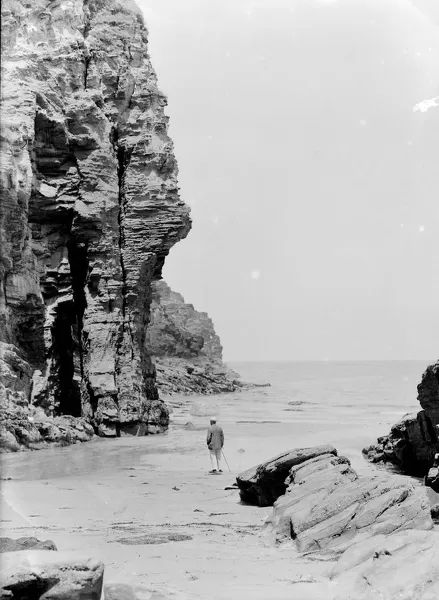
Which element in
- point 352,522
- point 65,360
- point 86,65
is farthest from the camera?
point 65,360

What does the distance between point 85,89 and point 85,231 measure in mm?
5402

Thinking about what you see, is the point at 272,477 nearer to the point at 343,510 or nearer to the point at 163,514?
the point at 163,514

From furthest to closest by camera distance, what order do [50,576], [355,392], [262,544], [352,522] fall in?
1. [355,392]
2. [262,544]
3. [352,522]
4. [50,576]

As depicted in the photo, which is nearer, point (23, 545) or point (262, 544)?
point (23, 545)

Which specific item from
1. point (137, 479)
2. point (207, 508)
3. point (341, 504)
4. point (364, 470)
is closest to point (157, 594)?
point (341, 504)

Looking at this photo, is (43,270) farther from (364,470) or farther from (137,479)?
(364,470)

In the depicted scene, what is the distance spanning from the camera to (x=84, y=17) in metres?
24.5

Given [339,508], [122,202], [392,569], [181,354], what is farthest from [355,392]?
[392,569]

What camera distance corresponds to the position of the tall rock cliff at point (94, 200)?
22156mm

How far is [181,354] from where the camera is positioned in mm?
69250

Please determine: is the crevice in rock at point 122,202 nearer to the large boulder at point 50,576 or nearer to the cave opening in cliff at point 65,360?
the cave opening in cliff at point 65,360

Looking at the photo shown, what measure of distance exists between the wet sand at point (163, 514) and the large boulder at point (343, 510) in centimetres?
39

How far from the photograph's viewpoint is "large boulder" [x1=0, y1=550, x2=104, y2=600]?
16.3 ft

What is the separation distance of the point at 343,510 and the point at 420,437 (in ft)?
20.9
